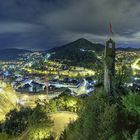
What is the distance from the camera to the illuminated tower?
2275cm

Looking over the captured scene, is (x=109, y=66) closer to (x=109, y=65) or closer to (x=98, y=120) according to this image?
(x=109, y=65)

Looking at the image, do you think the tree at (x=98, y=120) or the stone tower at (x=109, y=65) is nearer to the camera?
the tree at (x=98, y=120)

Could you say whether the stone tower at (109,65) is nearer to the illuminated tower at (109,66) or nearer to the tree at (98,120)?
the illuminated tower at (109,66)

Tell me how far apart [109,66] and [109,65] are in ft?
0.36

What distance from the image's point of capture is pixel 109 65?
23.0 metres

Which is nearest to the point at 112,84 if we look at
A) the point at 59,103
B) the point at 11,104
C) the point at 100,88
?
the point at 100,88

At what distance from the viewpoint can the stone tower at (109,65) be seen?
22.8 metres

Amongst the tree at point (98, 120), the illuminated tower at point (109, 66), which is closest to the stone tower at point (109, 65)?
the illuminated tower at point (109, 66)

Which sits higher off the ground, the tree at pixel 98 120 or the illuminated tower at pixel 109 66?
the illuminated tower at pixel 109 66

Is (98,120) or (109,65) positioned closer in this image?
(98,120)

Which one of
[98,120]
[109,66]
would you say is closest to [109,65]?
[109,66]

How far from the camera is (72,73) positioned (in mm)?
181500

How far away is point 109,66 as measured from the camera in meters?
23.1

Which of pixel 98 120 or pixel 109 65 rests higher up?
pixel 109 65
